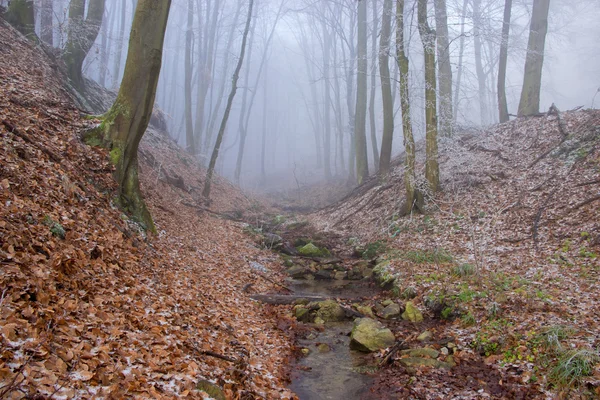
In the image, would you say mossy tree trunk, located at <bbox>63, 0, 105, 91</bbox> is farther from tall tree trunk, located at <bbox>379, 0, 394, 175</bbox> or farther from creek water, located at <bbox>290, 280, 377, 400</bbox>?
creek water, located at <bbox>290, 280, 377, 400</bbox>

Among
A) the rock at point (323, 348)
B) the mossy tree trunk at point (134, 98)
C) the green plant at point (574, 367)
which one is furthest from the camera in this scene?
the mossy tree trunk at point (134, 98)

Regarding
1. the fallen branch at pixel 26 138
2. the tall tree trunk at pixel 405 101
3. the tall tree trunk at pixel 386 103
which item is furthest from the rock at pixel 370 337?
the tall tree trunk at pixel 386 103

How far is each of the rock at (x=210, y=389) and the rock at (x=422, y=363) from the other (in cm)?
295

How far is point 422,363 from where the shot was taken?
5492 mm

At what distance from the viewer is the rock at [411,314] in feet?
23.6

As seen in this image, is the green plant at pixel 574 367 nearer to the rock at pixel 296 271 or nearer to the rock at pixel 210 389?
the rock at pixel 210 389

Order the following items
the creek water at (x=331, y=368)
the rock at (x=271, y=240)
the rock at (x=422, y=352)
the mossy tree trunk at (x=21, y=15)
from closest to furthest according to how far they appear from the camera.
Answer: the creek water at (x=331, y=368)
the rock at (x=422, y=352)
the mossy tree trunk at (x=21, y=15)
the rock at (x=271, y=240)

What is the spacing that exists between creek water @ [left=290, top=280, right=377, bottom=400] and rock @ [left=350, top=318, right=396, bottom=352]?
0.14 meters

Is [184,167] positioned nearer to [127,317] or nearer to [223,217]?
[223,217]

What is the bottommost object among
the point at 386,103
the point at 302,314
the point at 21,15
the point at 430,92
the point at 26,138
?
the point at 302,314

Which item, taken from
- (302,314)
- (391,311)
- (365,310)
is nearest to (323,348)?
(302,314)

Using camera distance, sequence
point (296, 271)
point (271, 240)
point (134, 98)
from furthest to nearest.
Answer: point (271, 240) → point (296, 271) → point (134, 98)

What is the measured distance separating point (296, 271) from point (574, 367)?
7640 millimetres

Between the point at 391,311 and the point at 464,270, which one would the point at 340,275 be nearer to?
the point at 391,311
